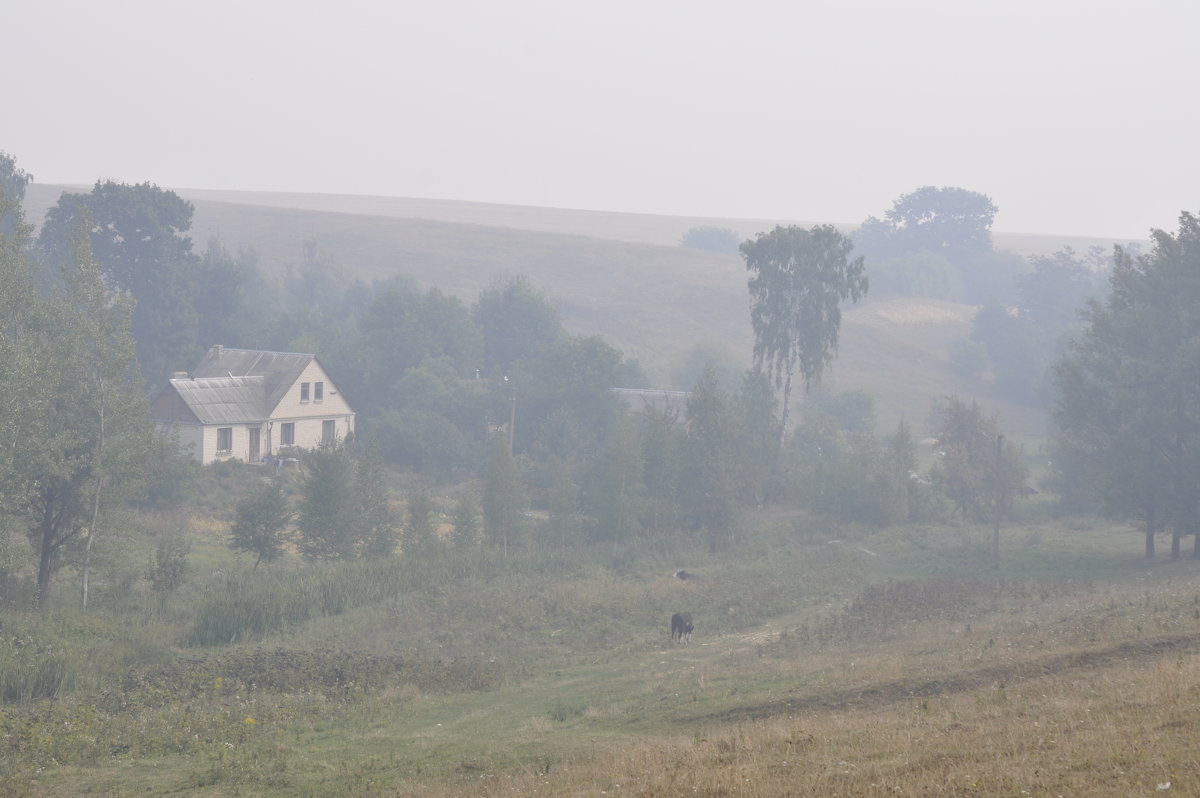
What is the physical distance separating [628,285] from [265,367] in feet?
256

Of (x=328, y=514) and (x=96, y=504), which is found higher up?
(x=96, y=504)

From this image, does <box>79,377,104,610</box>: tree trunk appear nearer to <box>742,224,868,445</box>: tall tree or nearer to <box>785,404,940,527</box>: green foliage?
<box>785,404,940,527</box>: green foliage

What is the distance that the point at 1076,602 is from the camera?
25.2 m

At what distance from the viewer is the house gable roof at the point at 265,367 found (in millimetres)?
62344

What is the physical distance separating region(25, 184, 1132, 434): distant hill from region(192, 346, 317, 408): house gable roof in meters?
39.1

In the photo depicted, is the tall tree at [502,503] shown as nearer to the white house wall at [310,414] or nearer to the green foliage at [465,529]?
the green foliage at [465,529]

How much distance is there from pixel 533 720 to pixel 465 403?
177 ft

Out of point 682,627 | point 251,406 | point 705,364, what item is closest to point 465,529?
point 682,627

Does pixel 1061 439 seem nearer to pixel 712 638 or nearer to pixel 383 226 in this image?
pixel 712 638

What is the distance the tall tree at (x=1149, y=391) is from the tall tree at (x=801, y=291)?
86.8 feet

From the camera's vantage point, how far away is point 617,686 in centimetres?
1970

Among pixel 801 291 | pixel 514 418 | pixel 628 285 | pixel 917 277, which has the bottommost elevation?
pixel 514 418

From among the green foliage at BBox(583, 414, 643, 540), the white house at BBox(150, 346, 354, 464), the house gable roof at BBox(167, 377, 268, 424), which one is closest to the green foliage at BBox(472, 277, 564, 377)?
the white house at BBox(150, 346, 354, 464)

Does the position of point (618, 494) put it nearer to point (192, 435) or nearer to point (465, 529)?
point (465, 529)
